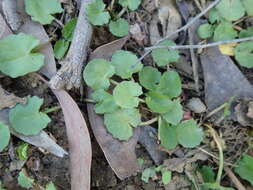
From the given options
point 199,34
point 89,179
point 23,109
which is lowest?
point 89,179

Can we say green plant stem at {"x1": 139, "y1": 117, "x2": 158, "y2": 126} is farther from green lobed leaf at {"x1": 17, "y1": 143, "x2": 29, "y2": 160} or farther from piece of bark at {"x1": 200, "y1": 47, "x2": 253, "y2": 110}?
green lobed leaf at {"x1": 17, "y1": 143, "x2": 29, "y2": 160}

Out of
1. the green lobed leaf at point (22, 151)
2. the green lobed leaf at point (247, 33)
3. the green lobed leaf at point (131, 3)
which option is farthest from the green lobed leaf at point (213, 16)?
the green lobed leaf at point (22, 151)

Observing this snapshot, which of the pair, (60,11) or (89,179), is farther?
(60,11)

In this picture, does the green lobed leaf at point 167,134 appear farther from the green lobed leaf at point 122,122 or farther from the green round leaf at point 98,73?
the green round leaf at point 98,73

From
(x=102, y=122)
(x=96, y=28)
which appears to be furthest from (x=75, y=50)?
(x=102, y=122)

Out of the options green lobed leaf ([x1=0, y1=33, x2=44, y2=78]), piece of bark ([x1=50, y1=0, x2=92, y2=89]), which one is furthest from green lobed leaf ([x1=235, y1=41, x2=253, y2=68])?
green lobed leaf ([x1=0, y1=33, x2=44, y2=78])

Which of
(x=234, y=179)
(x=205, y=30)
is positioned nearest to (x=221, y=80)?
(x=205, y=30)

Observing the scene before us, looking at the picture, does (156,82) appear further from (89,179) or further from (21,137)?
(21,137)
